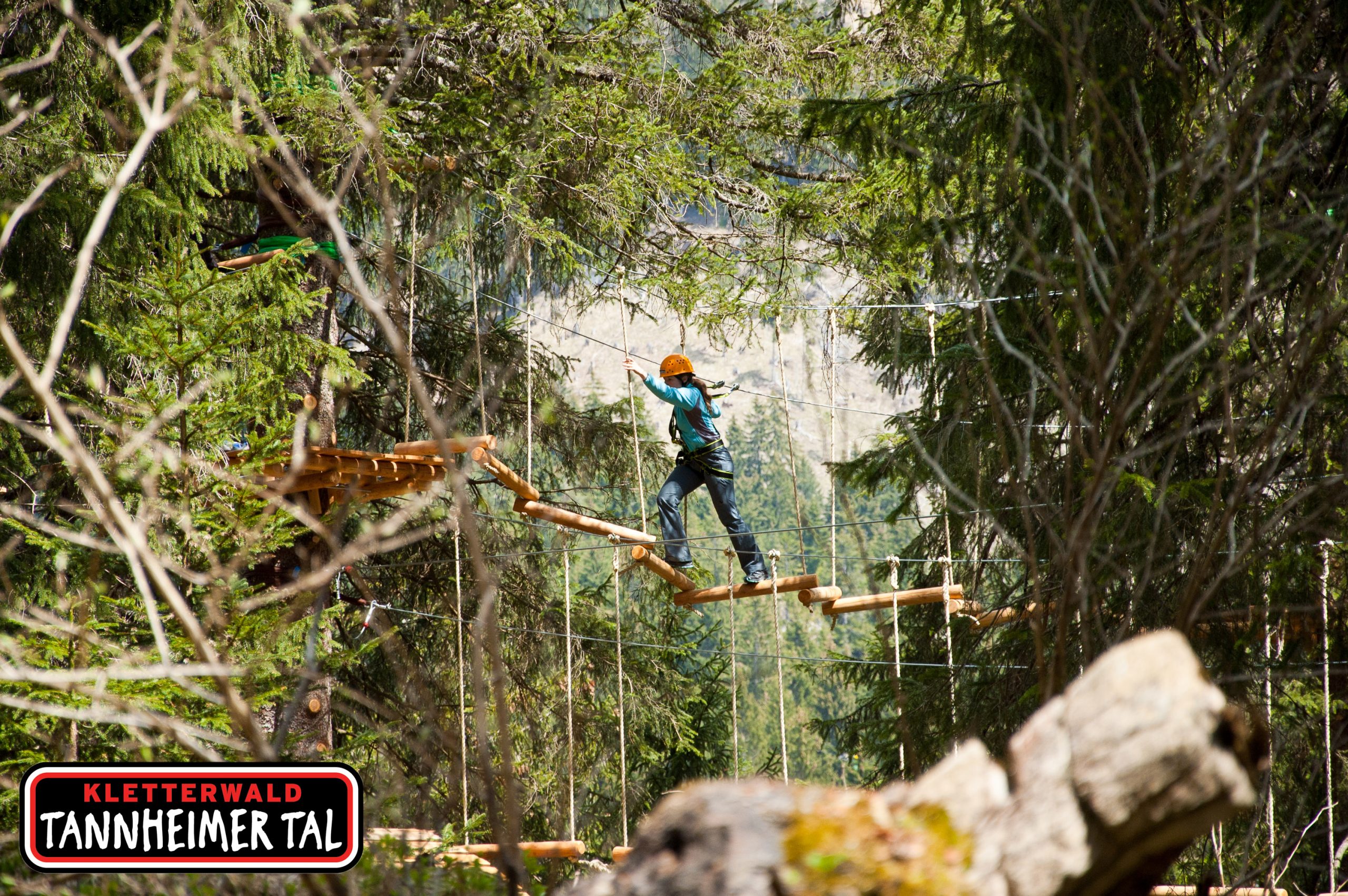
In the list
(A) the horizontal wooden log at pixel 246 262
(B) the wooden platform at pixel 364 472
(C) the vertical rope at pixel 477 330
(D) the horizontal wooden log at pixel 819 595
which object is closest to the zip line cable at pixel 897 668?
(D) the horizontal wooden log at pixel 819 595

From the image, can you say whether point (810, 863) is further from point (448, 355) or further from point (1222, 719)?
point (448, 355)

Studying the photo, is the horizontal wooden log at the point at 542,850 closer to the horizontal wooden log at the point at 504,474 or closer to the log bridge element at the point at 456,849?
the log bridge element at the point at 456,849

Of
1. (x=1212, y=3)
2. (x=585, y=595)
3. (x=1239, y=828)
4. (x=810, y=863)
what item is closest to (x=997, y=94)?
(x=1212, y=3)

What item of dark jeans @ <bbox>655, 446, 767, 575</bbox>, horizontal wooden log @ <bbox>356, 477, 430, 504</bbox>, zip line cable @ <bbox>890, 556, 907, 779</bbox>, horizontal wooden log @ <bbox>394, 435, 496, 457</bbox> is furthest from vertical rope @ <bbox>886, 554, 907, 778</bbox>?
horizontal wooden log @ <bbox>356, 477, 430, 504</bbox>

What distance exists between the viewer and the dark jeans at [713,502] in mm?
6465

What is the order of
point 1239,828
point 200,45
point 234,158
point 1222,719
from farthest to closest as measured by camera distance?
point 1239,828 < point 234,158 < point 200,45 < point 1222,719

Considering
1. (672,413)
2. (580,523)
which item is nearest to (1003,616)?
(672,413)

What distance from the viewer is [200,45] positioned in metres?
4.21

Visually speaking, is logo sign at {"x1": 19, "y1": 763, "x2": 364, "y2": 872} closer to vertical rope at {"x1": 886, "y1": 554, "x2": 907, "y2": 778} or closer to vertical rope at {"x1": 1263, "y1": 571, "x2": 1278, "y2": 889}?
vertical rope at {"x1": 886, "y1": 554, "x2": 907, "y2": 778}

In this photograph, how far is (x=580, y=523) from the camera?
20.1ft

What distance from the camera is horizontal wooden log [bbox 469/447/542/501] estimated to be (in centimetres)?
564

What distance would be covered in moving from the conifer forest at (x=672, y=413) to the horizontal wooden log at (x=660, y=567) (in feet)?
0.51

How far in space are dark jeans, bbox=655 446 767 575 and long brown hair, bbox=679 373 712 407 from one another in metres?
0.31

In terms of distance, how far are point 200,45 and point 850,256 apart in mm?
4977
